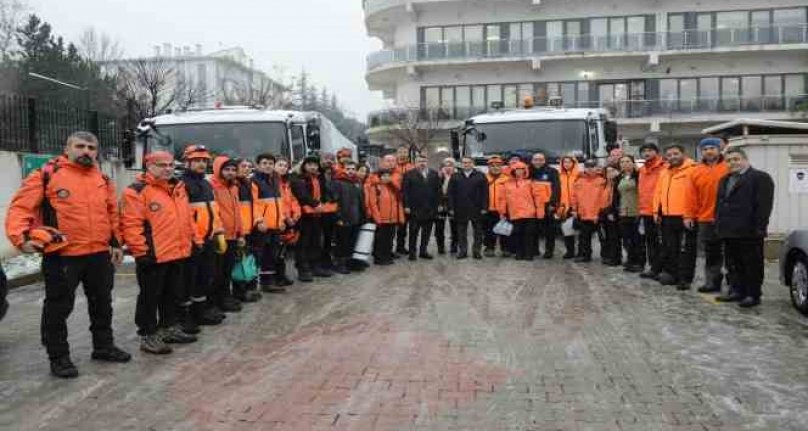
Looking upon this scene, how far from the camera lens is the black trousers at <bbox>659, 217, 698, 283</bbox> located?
933 cm

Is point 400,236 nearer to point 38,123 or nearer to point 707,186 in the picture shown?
point 707,186

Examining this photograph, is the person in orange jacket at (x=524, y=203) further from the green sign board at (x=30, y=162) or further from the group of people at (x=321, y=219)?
the green sign board at (x=30, y=162)

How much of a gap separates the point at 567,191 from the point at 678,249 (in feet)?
A: 10.8

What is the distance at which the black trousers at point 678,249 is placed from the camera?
933cm

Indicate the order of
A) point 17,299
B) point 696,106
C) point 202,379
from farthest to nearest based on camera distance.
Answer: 1. point 696,106
2. point 17,299
3. point 202,379

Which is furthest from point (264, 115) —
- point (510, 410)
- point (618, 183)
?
point (510, 410)

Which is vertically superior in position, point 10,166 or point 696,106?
point 696,106

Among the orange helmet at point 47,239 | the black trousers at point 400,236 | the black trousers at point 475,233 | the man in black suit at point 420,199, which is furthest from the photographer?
the black trousers at point 400,236

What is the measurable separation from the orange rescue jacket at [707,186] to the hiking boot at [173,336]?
621 cm

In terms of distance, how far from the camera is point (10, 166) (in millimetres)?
12234

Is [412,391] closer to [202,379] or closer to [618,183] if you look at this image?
[202,379]

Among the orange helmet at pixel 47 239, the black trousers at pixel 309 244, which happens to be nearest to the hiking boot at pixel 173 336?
the orange helmet at pixel 47 239

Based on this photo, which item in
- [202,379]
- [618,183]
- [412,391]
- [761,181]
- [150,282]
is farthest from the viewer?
[618,183]

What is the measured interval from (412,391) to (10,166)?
385 inches
